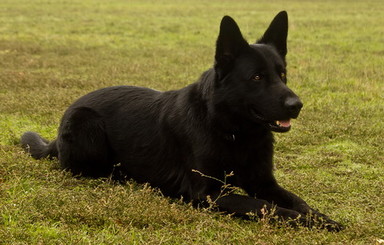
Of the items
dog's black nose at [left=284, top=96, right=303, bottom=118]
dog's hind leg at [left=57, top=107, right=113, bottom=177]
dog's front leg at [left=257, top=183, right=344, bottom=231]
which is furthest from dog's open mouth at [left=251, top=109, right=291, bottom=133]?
dog's hind leg at [left=57, top=107, right=113, bottom=177]

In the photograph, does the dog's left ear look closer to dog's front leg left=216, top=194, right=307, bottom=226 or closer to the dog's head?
the dog's head

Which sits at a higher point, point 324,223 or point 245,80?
point 245,80

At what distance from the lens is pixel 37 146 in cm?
600

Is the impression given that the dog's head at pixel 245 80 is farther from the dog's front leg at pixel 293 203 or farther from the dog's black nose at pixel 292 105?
the dog's front leg at pixel 293 203

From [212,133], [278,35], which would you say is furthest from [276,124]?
[278,35]

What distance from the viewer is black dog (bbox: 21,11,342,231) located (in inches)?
174

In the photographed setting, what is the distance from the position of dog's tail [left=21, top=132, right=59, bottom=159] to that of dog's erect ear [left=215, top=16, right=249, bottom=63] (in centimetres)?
233

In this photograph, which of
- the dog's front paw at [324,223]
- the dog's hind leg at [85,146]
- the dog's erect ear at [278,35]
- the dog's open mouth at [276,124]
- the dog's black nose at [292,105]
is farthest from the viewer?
the dog's hind leg at [85,146]

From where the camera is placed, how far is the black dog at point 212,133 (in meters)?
4.41

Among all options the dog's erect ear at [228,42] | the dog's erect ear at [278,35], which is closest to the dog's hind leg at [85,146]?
the dog's erect ear at [228,42]

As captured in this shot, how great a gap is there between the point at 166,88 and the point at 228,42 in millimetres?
6277

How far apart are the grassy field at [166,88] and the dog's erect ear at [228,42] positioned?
1350mm

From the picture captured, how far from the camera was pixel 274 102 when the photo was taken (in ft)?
14.2

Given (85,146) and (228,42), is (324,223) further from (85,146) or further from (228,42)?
(85,146)
